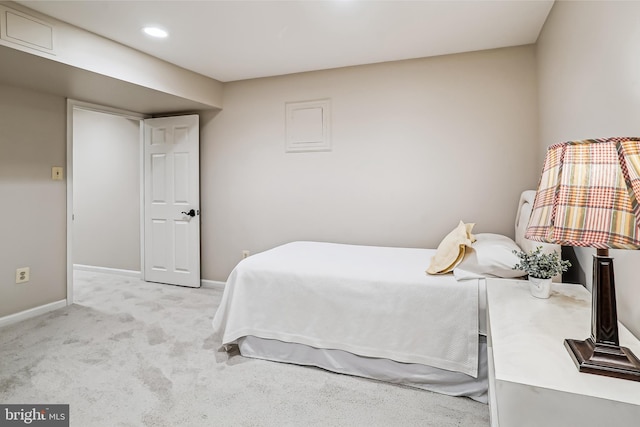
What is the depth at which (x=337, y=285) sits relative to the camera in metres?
2.32

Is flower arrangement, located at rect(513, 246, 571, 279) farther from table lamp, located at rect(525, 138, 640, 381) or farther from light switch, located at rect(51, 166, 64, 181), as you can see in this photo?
light switch, located at rect(51, 166, 64, 181)

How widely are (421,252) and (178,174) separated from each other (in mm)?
3014

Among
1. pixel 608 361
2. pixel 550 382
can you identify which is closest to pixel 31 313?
pixel 550 382

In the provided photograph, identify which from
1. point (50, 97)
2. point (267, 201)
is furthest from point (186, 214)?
point (50, 97)

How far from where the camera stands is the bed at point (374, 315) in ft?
6.72

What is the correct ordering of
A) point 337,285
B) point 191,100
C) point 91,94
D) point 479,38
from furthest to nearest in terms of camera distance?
point 191,100
point 91,94
point 479,38
point 337,285

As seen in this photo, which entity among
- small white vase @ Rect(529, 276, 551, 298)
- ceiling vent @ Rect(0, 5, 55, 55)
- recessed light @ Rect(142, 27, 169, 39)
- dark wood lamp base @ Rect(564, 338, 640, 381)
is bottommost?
dark wood lamp base @ Rect(564, 338, 640, 381)

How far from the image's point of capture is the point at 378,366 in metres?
2.23

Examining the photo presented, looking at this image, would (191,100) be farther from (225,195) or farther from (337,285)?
(337,285)

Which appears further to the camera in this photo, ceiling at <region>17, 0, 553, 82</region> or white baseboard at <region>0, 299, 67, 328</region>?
A: white baseboard at <region>0, 299, 67, 328</region>

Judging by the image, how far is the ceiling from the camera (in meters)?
2.41

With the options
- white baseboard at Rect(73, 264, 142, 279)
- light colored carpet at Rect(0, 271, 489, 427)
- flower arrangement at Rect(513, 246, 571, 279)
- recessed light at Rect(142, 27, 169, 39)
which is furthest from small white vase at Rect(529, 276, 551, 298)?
white baseboard at Rect(73, 264, 142, 279)

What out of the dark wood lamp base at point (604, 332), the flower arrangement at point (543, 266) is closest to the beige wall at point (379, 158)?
the flower arrangement at point (543, 266)

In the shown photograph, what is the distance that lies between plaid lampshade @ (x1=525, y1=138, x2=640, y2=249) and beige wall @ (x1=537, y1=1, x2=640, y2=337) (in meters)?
0.57
